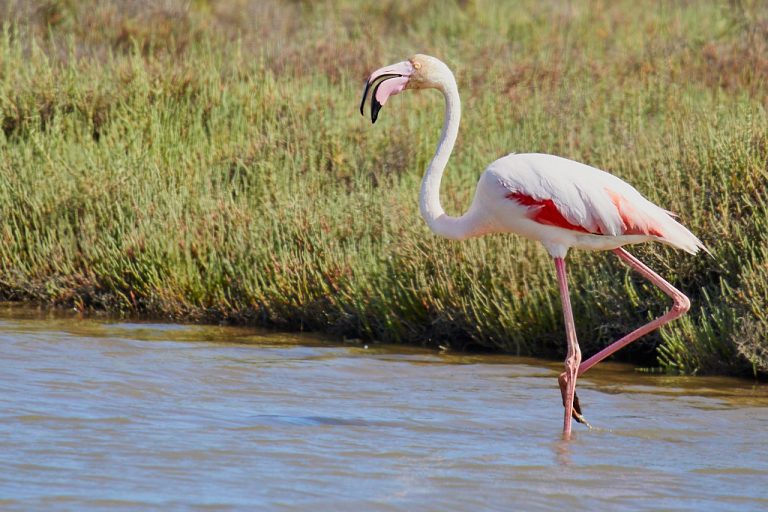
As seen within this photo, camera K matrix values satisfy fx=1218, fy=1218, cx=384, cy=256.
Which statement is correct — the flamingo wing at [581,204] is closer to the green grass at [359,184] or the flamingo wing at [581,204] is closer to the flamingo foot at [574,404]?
the flamingo foot at [574,404]

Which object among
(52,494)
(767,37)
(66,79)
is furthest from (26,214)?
(767,37)

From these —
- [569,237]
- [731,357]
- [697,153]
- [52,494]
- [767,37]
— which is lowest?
[52,494]

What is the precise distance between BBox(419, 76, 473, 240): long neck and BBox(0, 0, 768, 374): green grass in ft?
4.28

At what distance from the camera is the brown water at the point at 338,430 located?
15.0ft

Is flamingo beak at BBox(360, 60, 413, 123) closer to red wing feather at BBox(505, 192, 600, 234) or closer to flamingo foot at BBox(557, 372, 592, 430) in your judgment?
red wing feather at BBox(505, 192, 600, 234)

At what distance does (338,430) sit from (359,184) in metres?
2.87

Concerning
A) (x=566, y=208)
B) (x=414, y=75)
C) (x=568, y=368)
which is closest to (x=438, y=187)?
(x=414, y=75)

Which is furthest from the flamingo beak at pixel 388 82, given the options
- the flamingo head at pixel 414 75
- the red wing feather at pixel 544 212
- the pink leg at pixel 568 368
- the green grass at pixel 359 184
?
the green grass at pixel 359 184

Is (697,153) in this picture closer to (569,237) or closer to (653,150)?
(653,150)

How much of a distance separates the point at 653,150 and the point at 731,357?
5.68ft

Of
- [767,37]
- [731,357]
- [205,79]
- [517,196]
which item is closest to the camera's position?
[517,196]

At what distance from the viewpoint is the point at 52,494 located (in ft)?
14.5

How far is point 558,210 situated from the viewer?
5648 mm

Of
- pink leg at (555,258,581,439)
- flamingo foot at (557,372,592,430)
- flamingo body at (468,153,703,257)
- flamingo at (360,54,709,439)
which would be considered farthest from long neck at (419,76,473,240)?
flamingo foot at (557,372,592,430)
